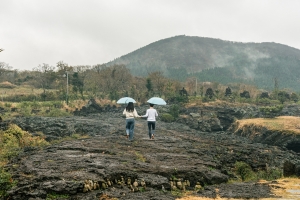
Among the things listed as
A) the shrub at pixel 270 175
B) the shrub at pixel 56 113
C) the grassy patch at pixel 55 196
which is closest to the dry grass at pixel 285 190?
the shrub at pixel 270 175

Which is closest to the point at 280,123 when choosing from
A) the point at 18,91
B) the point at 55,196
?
the point at 55,196

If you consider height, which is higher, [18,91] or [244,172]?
[18,91]

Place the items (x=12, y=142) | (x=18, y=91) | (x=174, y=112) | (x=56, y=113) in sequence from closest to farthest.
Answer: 1. (x=12, y=142)
2. (x=56, y=113)
3. (x=174, y=112)
4. (x=18, y=91)

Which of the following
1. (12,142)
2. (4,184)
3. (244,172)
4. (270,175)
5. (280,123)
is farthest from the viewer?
(280,123)

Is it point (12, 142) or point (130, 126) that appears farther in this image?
point (130, 126)

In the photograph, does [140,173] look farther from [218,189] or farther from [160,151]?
[160,151]

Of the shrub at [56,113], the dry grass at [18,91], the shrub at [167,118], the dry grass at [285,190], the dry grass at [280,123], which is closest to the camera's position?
the dry grass at [285,190]

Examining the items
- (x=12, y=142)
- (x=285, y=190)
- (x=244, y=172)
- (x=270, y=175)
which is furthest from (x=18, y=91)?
(x=285, y=190)

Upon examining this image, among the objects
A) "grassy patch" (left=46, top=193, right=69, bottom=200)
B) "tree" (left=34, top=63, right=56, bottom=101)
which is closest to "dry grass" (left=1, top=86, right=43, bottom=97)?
"tree" (left=34, top=63, right=56, bottom=101)

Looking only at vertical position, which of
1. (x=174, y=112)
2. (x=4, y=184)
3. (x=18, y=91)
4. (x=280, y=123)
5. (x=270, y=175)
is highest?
(x=18, y=91)

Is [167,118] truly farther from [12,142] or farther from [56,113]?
[12,142]

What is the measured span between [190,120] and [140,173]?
29991mm

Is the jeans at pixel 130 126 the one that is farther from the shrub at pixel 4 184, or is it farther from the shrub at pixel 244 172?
the shrub at pixel 4 184

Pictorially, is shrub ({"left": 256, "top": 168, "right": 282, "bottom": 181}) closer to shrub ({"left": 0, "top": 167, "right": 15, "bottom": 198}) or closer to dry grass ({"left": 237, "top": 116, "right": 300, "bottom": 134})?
shrub ({"left": 0, "top": 167, "right": 15, "bottom": 198})
